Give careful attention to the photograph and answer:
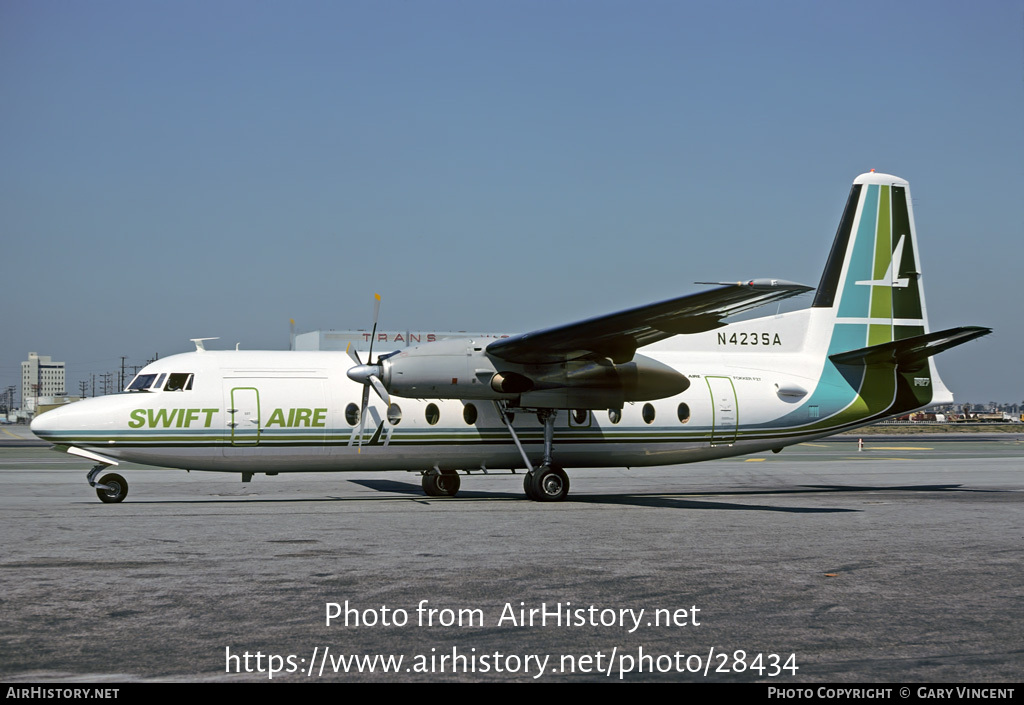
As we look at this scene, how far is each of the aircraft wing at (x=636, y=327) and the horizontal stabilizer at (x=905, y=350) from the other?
558cm

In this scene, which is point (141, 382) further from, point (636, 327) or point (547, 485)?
point (636, 327)

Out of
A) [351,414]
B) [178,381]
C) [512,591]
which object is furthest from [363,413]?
[512,591]

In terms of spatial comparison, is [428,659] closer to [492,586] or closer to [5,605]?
[492,586]

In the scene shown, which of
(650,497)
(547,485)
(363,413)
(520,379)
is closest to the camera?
(520,379)

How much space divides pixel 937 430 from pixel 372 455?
259 ft

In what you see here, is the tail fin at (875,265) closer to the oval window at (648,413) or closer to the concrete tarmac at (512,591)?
the oval window at (648,413)

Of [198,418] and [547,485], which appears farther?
[547,485]

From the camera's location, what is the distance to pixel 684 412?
22578 millimetres

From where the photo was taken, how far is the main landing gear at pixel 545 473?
67.6 ft

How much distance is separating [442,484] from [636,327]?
666cm

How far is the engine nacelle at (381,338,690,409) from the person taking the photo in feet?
62.0

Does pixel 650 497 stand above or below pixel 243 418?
below

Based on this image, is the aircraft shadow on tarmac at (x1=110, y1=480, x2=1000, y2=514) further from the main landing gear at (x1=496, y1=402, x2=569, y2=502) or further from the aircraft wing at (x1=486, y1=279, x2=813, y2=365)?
the aircraft wing at (x1=486, y1=279, x2=813, y2=365)

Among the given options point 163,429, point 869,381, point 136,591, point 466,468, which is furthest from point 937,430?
point 136,591
